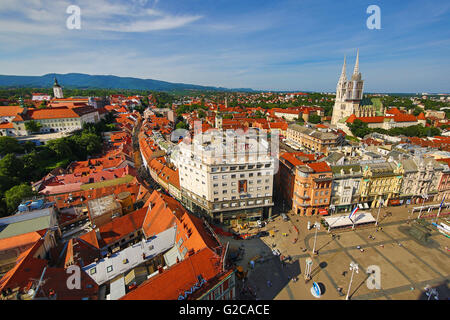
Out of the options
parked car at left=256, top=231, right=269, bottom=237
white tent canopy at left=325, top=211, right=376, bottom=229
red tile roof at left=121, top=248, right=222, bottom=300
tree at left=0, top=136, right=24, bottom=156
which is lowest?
parked car at left=256, top=231, right=269, bottom=237

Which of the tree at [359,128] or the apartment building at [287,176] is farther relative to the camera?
the tree at [359,128]

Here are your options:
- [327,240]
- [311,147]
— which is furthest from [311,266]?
[311,147]

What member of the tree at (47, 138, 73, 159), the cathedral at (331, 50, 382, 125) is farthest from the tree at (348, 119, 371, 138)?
the tree at (47, 138, 73, 159)

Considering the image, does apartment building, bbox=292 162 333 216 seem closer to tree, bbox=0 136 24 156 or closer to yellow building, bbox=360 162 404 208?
yellow building, bbox=360 162 404 208

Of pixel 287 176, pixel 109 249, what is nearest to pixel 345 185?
pixel 287 176

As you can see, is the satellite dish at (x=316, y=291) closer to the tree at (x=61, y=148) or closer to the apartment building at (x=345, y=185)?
the apartment building at (x=345, y=185)

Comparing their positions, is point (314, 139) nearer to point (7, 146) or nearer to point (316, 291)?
point (316, 291)

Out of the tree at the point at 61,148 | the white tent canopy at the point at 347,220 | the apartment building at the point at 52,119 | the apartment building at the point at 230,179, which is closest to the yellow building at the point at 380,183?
the white tent canopy at the point at 347,220
